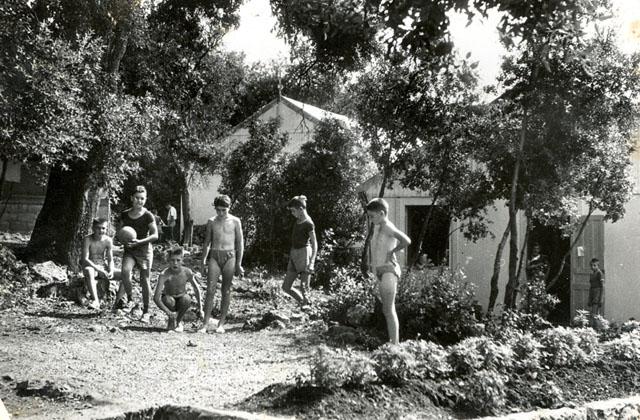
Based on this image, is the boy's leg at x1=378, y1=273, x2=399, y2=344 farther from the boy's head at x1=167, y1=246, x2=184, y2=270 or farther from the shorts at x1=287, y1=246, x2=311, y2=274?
the shorts at x1=287, y1=246, x2=311, y2=274

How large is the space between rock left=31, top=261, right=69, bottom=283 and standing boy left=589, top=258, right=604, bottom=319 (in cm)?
1050

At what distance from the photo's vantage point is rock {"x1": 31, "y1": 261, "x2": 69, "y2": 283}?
499 inches

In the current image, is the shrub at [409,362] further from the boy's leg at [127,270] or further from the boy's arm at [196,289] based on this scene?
the boy's leg at [127,270]

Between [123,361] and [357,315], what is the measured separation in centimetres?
373

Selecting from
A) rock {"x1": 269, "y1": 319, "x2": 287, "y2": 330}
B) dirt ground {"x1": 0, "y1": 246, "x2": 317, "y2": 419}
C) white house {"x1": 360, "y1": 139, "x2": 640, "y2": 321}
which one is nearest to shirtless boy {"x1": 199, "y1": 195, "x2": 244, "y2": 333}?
dirt ground {"x1": 0, "y1": 246, "x2": 317, "y2": 419}

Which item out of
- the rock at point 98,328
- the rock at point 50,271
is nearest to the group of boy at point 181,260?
the rock at point 98,328

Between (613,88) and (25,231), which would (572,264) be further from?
(25,231)

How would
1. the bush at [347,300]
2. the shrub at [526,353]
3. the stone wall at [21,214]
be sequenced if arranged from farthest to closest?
the stone wall at [21,214]
the bush at [347,300]
the shrub at [526,353]

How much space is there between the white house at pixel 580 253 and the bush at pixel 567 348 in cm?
744

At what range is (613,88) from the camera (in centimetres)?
1126

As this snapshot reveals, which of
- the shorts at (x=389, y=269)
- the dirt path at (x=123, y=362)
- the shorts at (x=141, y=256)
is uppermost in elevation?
the shorts at (x=389, y=269)

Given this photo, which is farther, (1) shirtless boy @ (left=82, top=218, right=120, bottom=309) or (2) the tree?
(2) the tree

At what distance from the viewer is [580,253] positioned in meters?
15.1

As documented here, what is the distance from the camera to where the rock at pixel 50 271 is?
12.7m
